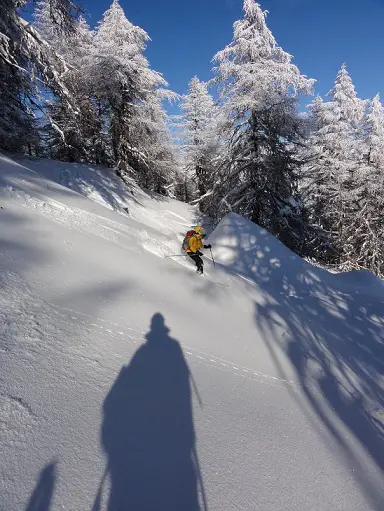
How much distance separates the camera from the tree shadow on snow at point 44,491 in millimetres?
1820

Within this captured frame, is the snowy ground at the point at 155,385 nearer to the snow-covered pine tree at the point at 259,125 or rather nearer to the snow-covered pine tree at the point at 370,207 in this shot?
the snow-covered pine tree at the point at 259,125

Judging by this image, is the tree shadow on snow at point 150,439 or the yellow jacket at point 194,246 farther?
the yellow jacket at point 194,246

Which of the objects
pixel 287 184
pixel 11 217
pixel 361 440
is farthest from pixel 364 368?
pixel 287 184

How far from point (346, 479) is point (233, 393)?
1.40 m

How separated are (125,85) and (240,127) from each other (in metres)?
7.84

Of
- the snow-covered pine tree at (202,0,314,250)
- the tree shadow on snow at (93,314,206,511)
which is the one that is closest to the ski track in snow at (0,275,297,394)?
the tree shadow on snow at (93,314,206,511)

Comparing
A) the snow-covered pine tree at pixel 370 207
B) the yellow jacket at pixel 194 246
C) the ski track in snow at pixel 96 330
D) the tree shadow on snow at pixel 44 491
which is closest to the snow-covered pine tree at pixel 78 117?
the yellow jacket at pixel 194 246

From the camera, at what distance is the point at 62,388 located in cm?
267

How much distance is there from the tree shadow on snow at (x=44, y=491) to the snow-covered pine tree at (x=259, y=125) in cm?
1300

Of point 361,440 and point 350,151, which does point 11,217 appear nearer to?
point 361,440

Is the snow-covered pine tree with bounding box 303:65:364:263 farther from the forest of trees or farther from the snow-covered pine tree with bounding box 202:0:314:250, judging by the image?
the snow-covered pine tree with bounding box 202:0:314:250

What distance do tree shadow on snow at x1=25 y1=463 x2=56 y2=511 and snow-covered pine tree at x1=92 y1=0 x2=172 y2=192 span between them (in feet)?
58.7

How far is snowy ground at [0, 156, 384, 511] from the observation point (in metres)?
2.25

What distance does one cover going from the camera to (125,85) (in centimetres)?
1728
